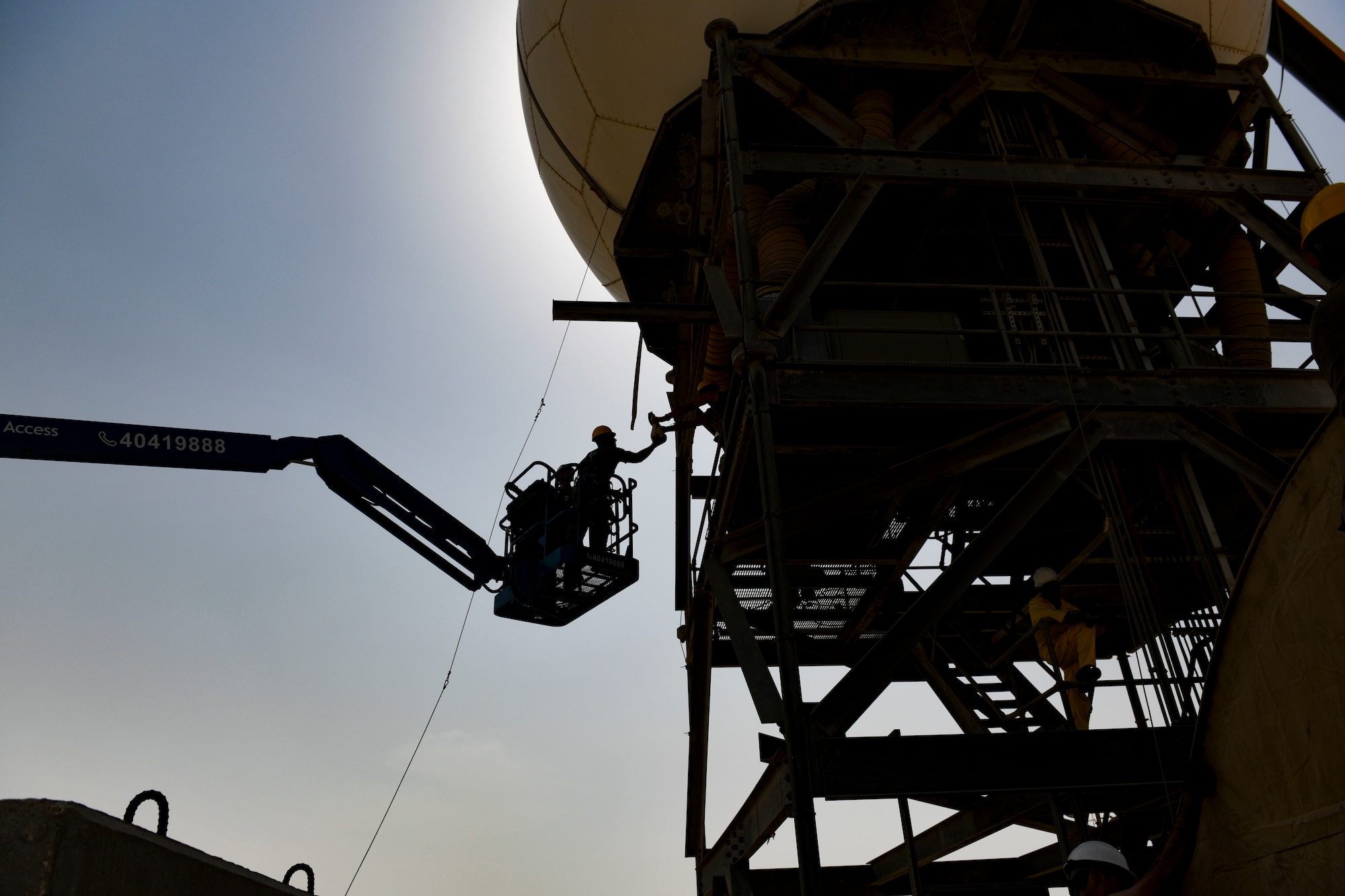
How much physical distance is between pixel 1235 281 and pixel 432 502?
A: 27.9ft

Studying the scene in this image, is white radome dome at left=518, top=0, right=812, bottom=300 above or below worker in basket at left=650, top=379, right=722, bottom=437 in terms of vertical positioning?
above

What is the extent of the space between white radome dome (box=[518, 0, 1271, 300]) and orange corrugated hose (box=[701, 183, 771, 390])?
1223 mm

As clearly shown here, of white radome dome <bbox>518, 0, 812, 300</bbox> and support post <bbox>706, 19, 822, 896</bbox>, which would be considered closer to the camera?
support post <bbox>706, 19, 822, 896</bbox>

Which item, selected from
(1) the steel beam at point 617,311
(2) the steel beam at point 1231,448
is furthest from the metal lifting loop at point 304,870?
(2) the steel beam at point 1231,448

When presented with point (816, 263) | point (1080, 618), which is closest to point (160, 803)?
point (816, 263)

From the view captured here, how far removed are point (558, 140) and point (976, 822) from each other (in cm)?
814

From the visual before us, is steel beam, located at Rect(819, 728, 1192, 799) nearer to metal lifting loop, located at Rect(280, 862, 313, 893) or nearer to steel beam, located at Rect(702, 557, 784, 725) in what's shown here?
steel beam, located at Rect(702, 557, 784, 725)

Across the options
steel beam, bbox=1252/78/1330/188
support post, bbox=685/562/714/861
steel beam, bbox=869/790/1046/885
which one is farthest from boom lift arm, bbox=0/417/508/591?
steel beam, bbox=1252/78/1330/188

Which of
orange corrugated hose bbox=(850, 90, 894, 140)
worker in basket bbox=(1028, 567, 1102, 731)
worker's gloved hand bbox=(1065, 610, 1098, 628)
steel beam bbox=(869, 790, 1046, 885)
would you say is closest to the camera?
steel beam bbox=(869, 790, 1046, 885)

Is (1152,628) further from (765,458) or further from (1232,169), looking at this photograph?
(1232,169)

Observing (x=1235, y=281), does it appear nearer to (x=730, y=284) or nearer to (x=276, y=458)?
(x=730, y=284)

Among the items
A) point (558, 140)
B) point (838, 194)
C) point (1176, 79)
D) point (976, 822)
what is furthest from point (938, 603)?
point (558, 140)

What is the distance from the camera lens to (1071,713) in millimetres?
7258

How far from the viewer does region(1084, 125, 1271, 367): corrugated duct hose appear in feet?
27.7
